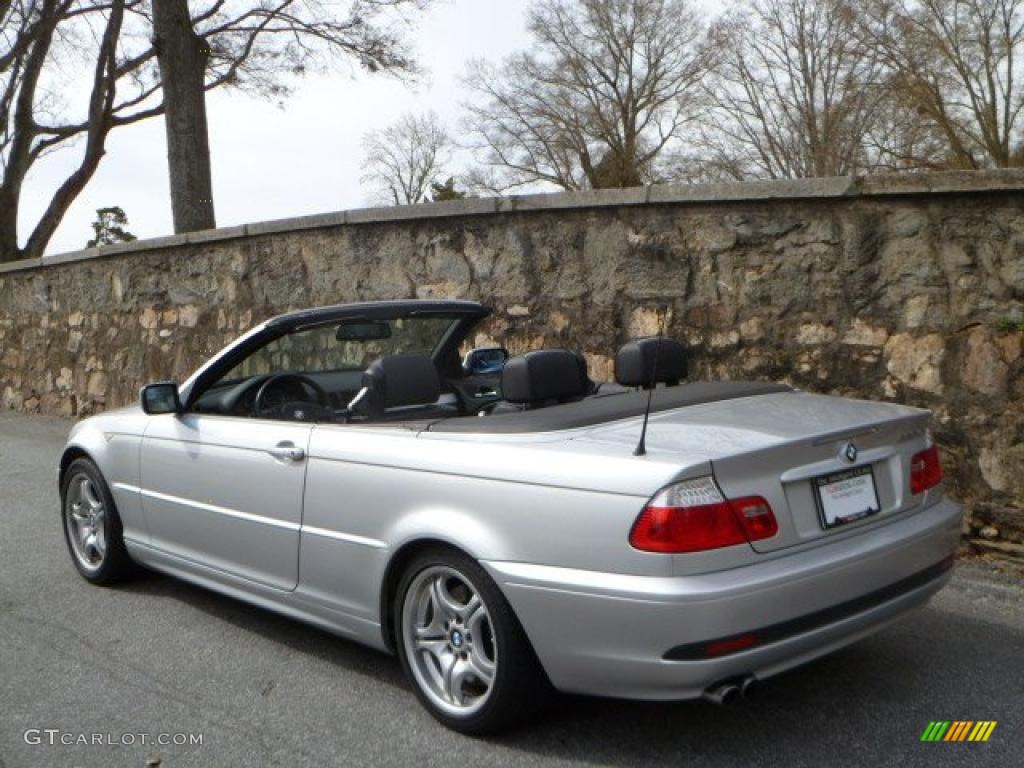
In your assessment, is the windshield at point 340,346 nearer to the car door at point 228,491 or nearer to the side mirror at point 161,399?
the side mirror at point 161,399

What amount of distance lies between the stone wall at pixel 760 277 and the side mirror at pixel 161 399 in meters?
3.25

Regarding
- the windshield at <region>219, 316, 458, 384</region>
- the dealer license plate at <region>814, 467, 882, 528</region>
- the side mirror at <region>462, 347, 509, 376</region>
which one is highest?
the windshield at <region>219, 316, 458, 384</region>

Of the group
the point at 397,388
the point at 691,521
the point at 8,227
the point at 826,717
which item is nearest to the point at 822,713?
the point at 826,717

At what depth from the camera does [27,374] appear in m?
14.2

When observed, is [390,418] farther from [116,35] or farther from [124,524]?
[116,35]

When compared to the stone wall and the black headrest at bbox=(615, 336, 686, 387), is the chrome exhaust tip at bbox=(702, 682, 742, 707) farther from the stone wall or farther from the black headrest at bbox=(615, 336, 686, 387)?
the stone wall

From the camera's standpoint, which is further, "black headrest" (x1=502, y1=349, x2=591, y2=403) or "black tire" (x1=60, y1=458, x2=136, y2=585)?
"black tire" (x1=60, y1=458, x2=136, y2=585)

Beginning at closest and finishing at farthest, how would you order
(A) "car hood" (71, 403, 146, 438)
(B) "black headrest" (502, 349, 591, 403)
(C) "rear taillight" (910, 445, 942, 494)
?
(C) "rear taillight" (910, 445, 942, 494)
(B) "black headrest" (502, 349, 591, 403)
(A) "car hood" (71, 403, 146, 438)

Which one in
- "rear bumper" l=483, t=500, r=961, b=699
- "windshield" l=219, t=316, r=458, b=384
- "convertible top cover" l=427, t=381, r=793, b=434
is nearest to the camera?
"rear bumper" l=483, t=500, r=961, b=699

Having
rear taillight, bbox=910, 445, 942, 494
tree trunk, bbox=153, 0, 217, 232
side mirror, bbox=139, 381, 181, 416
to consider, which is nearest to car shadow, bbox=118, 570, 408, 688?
side mirror, bbox=139, 381, 181, 416

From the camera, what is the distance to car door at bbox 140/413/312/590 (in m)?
4.13

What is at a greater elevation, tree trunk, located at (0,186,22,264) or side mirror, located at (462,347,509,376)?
tree trunk, located at (0,186,22,264)

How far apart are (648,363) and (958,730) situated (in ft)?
5.67

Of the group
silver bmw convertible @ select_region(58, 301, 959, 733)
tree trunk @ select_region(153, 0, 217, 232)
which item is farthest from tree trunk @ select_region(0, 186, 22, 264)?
silver bmw convertible @ select_region(58, 301, 959, 733)
